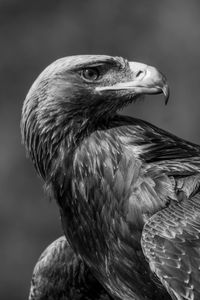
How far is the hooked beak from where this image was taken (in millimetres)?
5332

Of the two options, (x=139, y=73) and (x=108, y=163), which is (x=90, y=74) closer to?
(x=139, y=73)

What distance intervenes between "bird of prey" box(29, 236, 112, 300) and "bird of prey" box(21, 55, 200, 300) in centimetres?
60

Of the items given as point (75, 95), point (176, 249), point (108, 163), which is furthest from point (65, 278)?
point (176, 249)

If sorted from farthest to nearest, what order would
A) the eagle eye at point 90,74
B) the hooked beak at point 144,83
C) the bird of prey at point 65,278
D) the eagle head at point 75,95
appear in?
the bird of prey at point 65,278
the eagle eye at point 90,74
the eagle head at point 75,95
the hooked beak at point 144,83

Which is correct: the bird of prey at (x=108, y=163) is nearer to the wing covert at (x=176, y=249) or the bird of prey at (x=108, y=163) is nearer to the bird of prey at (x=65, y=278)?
the wing covert at (x=176, y=249)

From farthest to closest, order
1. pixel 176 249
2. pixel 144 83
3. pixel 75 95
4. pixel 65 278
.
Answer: pixel 65 278 → pixel 75 95 → pixel 144 83 → pixel 176 249

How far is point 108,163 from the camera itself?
5.46 metres

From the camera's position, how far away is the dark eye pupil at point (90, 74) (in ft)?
18.2

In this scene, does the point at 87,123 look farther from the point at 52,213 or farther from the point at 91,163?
the point at 52,213

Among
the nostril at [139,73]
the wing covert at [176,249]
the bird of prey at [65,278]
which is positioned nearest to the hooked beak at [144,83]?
the nostril at [139,73]

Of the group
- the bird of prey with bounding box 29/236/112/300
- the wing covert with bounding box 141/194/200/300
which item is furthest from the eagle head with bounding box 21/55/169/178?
the bird of prey with bounding box 29/236/112/300

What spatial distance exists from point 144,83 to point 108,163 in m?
0.44

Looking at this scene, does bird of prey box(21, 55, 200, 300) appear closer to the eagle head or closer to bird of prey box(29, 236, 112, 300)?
the eagle head

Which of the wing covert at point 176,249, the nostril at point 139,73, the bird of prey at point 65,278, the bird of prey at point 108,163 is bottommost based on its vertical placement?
the bird of prey at point 65,278
